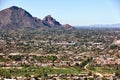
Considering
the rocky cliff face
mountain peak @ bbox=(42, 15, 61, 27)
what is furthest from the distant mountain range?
mountain peak @ bbox=(42, 15, 61, 27)

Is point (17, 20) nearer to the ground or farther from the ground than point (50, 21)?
farther from the ground

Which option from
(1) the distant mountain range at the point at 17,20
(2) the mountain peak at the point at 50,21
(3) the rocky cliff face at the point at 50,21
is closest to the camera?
(1) the distant mountain range at the point at 17,20

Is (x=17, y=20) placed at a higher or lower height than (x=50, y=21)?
higher

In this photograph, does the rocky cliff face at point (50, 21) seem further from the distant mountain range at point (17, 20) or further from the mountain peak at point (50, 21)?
the distant mountain range at point (17, 20)

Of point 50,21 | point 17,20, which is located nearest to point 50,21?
point 50,21

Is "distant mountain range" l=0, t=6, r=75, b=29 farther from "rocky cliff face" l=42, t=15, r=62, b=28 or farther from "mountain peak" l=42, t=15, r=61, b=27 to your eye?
"mountain peak" l=42, t=15, r=61, b=27

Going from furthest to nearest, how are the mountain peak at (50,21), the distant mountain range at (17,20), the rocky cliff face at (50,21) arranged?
the mountain peak at (50,21) < the rocky cliff face at (50,21) < the distant mountain range at (17,20)

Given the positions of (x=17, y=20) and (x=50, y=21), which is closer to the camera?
(x=17, y=20)

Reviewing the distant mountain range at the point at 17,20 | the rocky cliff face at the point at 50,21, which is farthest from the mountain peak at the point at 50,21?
the distant mountain range at the point at 17,20

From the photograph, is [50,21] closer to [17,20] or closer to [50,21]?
[50,21]

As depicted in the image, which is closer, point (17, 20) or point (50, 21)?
point (17, 20)

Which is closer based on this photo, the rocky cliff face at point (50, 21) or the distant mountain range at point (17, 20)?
the distant mountain range at point (17, 20)
